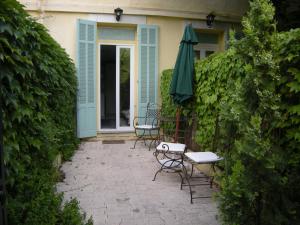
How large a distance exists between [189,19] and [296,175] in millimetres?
6897

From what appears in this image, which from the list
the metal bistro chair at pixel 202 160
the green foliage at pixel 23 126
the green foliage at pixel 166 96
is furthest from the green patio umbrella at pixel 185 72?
the green foliage at pixel 23 126

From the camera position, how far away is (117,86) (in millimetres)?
8305

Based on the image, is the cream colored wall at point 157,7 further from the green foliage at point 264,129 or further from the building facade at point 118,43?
the green foliage at point 264,129

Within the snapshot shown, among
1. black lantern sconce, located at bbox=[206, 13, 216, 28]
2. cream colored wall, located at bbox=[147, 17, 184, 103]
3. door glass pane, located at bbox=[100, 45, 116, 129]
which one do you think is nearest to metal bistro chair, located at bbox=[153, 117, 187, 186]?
cream colored wall, located at bbox=[147, 17, 184, 103]

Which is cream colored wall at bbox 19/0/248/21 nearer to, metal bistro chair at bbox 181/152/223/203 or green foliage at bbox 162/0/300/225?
metal bistro chair at bbox 181/152/223/203

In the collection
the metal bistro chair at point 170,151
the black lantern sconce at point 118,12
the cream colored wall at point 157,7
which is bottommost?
the metal bistro chair at point 170,151

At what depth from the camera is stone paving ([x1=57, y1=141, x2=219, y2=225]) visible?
11.0 ft

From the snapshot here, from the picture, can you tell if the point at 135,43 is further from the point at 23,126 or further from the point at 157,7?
the point at 23,126

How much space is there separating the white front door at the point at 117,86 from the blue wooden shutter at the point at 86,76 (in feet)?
1.54

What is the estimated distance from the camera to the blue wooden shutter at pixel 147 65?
8.23 m

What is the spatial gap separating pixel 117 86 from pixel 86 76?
2.78 ft

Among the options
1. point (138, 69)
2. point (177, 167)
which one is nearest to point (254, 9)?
point (177, 167)

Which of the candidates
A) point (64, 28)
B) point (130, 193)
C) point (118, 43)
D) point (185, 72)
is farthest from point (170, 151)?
point (64, 28)

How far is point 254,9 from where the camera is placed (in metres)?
2.32
